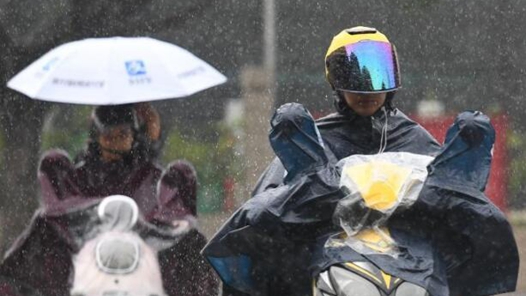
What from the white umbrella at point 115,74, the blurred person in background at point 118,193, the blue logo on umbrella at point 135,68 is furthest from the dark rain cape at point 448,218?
the blue logo on umbrella at point 135,68

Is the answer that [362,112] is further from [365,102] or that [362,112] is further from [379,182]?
[379,182]

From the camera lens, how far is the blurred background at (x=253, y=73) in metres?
11.1

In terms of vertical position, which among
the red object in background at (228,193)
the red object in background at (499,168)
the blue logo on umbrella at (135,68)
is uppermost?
the blue logo on umbrella at (135,68)

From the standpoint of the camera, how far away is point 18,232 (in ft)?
35.3

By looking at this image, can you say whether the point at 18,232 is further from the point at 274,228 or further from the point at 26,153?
the point at 274,228

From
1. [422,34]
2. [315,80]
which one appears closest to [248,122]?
[315,80]

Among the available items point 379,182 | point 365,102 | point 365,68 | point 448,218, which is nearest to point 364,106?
point 365,102

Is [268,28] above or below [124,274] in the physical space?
below

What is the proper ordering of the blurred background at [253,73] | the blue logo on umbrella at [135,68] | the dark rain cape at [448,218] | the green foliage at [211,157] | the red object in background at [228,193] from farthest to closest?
the green foliage at [211,157] → the red object in background at [228,193] → the blurred background at [253,73] → the blue logo on umbrella at [135,68] → the dark rain cape at [448,218]

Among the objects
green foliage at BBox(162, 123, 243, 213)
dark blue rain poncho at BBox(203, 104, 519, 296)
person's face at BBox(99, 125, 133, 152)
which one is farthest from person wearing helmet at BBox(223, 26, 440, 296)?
green foliage at BBox(162, 123, 243, 213)

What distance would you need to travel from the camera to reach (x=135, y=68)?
8523 millimetres

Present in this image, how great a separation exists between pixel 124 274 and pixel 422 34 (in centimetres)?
670

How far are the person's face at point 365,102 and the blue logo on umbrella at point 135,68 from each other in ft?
9.57

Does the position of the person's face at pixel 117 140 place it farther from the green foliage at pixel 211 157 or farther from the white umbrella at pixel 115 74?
the green foliage at pixel 211 157
